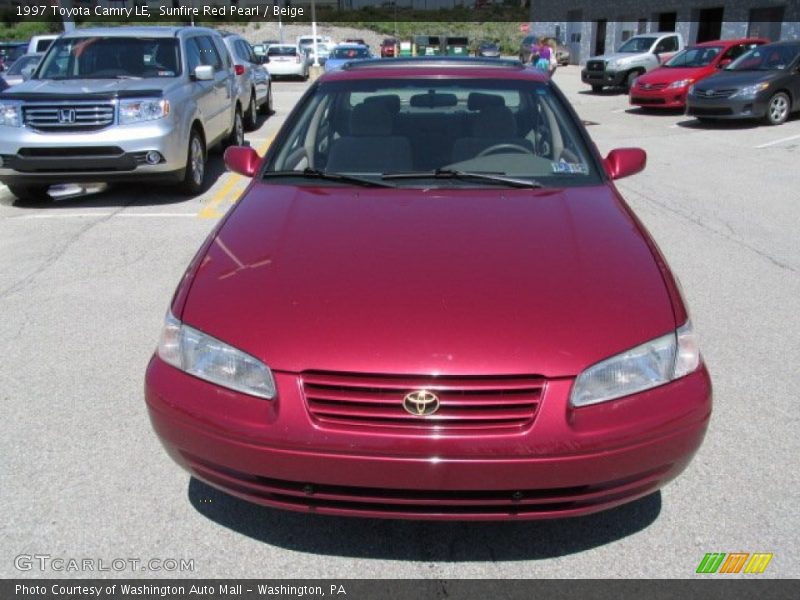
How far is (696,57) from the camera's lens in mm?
17297

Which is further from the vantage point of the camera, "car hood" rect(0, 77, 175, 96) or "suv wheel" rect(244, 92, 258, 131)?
"suv wheel" rect(244, 92, 258, 131)

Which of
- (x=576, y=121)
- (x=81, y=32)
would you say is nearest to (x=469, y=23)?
(x=81, y=32)

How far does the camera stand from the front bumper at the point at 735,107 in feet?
43.8

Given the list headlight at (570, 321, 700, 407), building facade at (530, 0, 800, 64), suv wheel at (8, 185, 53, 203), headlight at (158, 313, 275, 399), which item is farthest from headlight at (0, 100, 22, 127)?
building facade at (530, 0, 800, 64)

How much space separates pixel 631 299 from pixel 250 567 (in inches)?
63.0

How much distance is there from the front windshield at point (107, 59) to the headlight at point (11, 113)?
0.95 m

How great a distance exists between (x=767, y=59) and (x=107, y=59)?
1249cm

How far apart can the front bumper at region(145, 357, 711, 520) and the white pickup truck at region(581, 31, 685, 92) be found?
2012 cm

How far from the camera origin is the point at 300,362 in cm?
222

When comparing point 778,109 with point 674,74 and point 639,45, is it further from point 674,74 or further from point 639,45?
point 639,45

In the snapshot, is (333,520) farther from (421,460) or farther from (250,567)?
(421,460)

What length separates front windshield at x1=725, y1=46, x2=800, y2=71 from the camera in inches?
553

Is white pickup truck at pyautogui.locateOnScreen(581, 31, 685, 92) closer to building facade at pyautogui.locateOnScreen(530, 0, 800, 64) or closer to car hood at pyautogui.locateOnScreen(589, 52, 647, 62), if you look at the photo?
car hood at pyautogui.locateOnScreen(589, 52, 647, 62)

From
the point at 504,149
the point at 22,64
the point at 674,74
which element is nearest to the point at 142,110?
the point at 504,149
